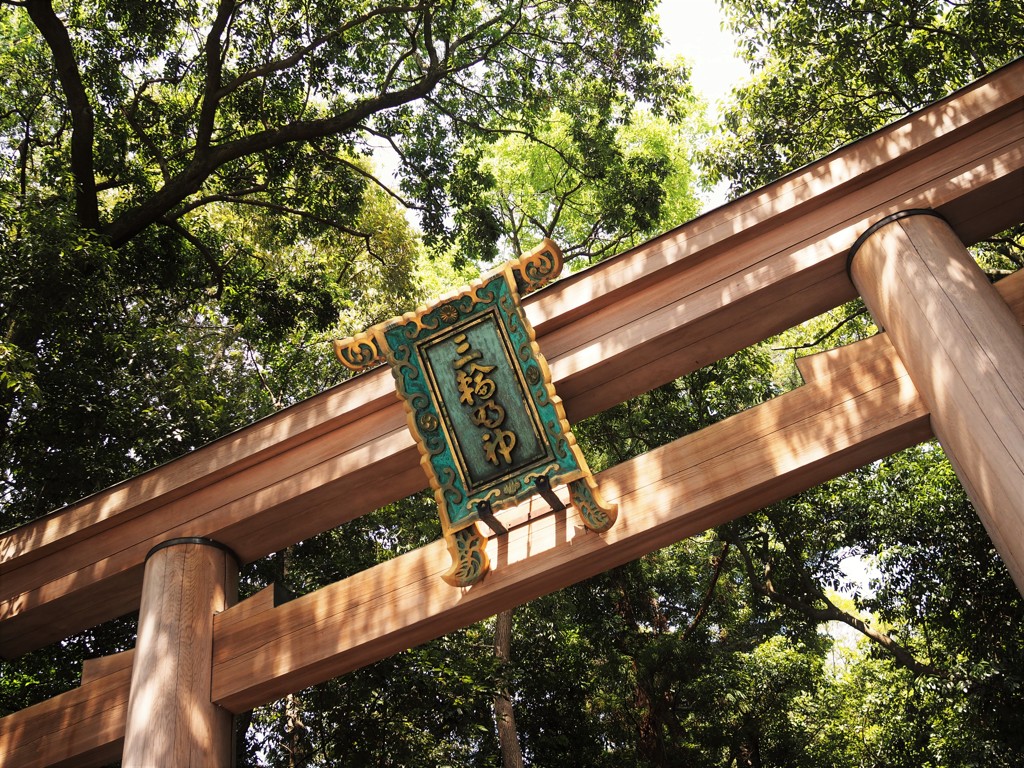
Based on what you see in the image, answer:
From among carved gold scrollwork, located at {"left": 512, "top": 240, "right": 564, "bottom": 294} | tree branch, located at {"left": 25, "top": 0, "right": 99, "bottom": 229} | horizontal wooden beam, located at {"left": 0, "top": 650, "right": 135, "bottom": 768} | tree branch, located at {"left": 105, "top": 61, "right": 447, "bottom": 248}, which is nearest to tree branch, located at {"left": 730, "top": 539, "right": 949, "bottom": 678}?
tree branch, located at {"left": 105, "top": 61, "right": 447, "bottom": 248}

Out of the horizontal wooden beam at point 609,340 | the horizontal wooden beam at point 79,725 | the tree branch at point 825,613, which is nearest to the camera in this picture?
the horizontal wooden beam at point 609,340

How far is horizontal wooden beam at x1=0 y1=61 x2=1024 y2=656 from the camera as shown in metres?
2.97

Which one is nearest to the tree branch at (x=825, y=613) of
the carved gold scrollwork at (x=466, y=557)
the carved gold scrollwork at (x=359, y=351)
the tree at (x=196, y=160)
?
the tree at (x=196, y=160)

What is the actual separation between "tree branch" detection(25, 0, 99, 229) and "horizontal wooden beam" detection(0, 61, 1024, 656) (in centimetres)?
349

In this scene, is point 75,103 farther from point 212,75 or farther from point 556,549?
point 556,549

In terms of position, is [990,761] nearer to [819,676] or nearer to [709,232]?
[819,676]

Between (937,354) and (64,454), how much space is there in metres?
5.79

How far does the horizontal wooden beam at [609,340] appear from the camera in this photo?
2967 millimetres

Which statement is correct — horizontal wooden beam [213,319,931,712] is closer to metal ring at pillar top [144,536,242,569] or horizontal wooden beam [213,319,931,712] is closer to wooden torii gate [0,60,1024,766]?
wooden torii gate [0,60,1024,766]

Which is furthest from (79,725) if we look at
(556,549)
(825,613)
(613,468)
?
(825,613)

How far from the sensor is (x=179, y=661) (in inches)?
120

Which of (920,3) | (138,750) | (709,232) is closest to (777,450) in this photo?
(709,232)

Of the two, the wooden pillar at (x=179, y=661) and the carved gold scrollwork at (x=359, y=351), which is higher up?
the carved gold scrollwork at (x=359, y=351)

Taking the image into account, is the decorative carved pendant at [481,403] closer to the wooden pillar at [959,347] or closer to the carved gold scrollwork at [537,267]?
the carved gold scrollwork at [537,267]
